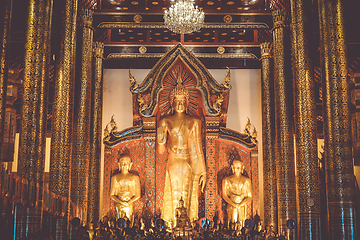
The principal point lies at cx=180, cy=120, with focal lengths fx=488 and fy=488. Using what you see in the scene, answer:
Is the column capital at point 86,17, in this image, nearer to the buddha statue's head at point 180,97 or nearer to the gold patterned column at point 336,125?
the buddha statue's head at point 180,97

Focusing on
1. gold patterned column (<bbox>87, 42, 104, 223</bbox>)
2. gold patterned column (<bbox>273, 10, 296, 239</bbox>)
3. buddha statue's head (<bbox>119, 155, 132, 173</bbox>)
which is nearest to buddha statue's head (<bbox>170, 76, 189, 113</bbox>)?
buddha statue's head (<bbox>119, 155, 132, 173</bbox>)

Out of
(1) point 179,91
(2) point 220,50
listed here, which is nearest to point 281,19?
(2) point 220,50

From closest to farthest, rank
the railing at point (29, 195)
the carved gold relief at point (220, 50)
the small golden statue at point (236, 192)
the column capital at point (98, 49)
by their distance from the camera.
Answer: the railing at point (29, 195)
the small golden statue at point (236, 192)
the column capital at point (98, 49)
the carved gold relief at point (220, 50)

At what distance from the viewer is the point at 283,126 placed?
12.3 m

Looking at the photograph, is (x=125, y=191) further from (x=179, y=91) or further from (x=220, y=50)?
(x=220, y=50)

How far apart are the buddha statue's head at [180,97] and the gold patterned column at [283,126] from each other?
2379 millimetres

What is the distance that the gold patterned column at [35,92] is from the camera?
8273mm

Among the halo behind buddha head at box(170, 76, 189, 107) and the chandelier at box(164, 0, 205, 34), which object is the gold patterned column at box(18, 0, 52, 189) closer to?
the chandelier at box(164, 0, 205, 34)

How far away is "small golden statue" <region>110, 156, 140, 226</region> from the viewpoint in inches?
491

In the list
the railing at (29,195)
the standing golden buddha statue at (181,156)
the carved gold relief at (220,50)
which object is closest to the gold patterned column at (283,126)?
the standing golden buddha statue at (181,156)

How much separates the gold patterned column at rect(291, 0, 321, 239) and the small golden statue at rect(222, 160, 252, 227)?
2.81 m

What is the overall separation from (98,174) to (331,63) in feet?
24.7

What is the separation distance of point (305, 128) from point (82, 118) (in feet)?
18.8

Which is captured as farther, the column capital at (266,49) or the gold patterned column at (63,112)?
the column capital at (266,49)
